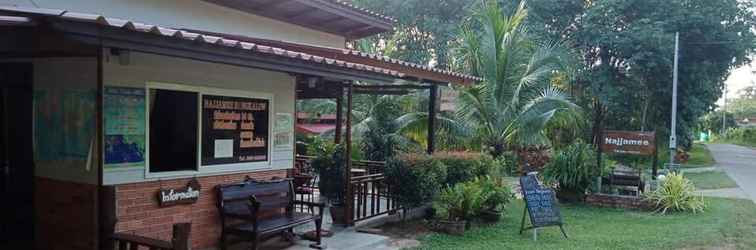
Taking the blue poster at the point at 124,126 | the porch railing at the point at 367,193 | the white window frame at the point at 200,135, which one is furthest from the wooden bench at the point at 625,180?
the blue poster at the point at 124,126

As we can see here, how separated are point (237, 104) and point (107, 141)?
5.18 ft

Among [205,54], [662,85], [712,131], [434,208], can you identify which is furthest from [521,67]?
[712,131]

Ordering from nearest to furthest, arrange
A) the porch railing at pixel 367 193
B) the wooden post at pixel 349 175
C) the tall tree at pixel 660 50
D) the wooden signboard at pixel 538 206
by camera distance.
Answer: the wooden post at pixel 349 175 < the wooden signboard at pixel 538 206 < the porch railing at pixel 367 193 < the tall tree at pixel 660 50

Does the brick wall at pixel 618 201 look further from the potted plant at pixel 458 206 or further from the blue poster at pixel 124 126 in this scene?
the blue poster at pixel 124 126

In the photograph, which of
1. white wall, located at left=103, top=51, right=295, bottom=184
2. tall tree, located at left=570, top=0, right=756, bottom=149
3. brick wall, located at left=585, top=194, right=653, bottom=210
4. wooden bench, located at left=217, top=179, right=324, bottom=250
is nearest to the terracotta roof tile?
white wall, located at left=103, top=51, right=295, bottom=184

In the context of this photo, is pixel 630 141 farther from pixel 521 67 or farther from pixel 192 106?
pixel 192 106

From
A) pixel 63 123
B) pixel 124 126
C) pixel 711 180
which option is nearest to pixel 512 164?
pixel 711 180

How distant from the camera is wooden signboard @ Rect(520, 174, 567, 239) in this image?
292 inches

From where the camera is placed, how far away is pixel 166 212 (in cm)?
535

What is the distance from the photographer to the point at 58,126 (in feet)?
16.4

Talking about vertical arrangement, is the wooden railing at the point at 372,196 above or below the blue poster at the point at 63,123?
below

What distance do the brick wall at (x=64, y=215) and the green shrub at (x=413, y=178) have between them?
13.6 feet

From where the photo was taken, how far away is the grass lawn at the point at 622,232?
7004 millimetres

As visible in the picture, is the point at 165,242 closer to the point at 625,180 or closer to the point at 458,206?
Answer: the point at 458,206
